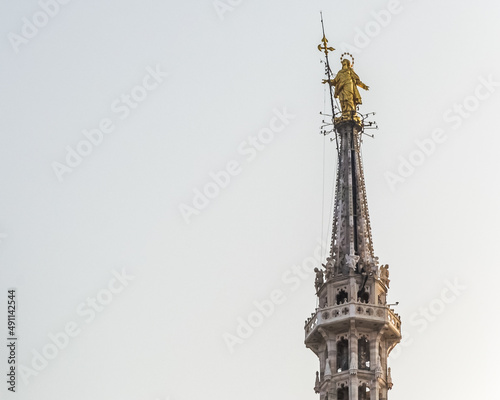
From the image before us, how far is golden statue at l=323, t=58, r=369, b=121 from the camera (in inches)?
4547

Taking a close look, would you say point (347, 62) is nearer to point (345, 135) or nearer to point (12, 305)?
point (345, 135)

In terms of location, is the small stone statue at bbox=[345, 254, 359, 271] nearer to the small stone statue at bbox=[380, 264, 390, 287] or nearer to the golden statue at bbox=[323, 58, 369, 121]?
the small stone statue at bbox=[380, 264, 390, 287]

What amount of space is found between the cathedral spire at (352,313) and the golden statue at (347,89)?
5759 mm

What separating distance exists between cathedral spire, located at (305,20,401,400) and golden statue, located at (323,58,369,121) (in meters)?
5.76

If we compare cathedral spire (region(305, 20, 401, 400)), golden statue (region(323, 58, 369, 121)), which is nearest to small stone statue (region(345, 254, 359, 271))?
cathedral spire (region(305, 20, 401, 400))

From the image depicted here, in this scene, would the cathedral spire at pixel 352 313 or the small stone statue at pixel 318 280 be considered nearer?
the cathedral spire at pixel 352 313

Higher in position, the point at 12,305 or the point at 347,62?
the point at 347,62

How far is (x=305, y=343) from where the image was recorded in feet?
341

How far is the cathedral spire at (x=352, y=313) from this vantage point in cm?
9850

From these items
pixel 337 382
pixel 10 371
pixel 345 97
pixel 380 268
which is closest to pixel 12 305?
pixel 10 371

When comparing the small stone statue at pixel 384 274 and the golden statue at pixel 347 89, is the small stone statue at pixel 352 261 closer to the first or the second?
the small stone statue at pixel 384 274

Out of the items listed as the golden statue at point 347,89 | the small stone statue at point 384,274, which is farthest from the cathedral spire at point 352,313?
the golden statue at point 347,89

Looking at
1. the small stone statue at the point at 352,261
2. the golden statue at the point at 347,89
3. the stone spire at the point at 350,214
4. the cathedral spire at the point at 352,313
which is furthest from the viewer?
the golden statue at the point at 347,89

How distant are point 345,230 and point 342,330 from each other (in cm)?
1089
